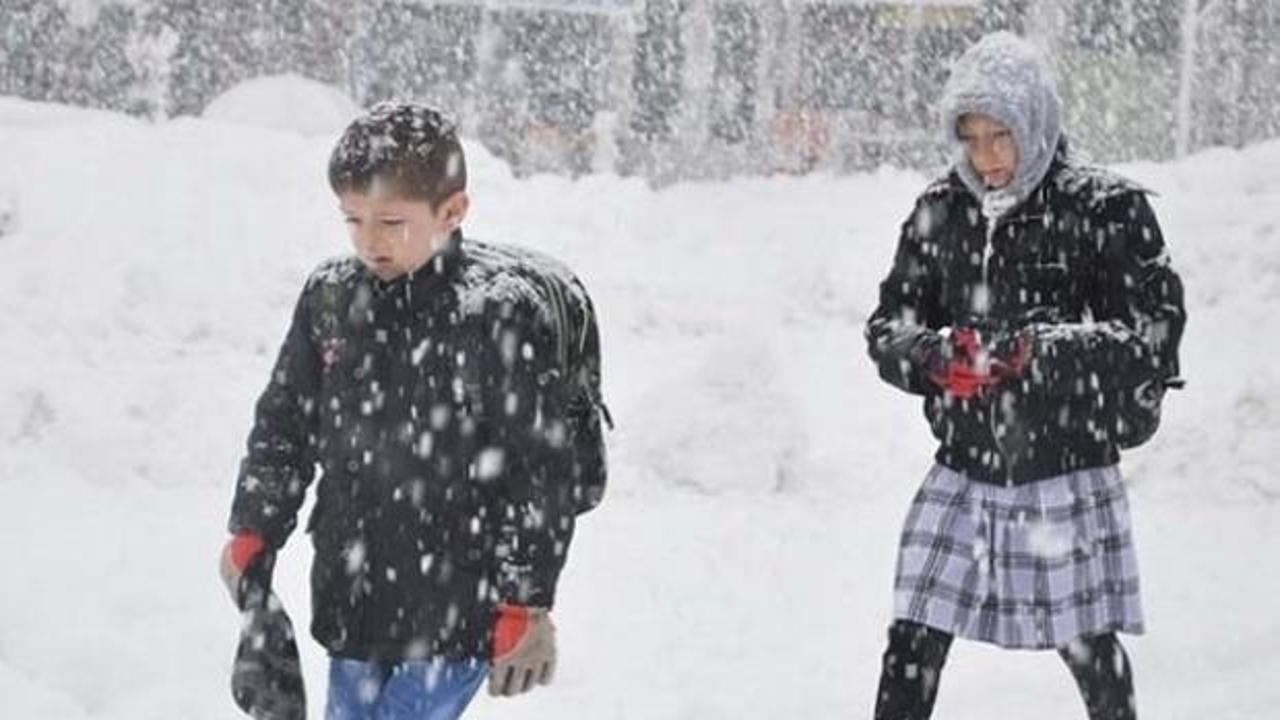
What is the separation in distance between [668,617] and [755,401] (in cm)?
225

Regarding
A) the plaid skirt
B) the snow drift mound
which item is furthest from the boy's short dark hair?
the snow drift mound

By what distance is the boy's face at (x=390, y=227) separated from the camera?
10.1ft

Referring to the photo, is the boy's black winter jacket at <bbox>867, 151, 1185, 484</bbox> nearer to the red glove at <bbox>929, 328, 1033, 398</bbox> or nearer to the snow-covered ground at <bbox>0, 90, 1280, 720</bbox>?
the red glove at <bbox>929, 328, 1033, 398</bbox>

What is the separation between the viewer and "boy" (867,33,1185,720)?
387cm

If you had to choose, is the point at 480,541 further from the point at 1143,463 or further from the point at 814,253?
the point at 814,253

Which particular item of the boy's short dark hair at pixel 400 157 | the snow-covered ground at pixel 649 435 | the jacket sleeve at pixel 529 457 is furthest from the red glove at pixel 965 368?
the snow-covered ground at pixel 649 435

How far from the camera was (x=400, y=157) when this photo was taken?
308 centimetres

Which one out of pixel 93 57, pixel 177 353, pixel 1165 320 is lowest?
pixel 177 353

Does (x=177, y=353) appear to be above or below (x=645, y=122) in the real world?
below

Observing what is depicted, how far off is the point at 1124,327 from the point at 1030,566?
21.0 inches

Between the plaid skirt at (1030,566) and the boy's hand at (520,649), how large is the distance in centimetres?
123

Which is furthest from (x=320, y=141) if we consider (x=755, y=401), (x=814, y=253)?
(x=755, y=401)

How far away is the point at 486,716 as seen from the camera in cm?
559

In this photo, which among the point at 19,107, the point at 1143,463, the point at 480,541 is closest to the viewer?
the point at 480,541
